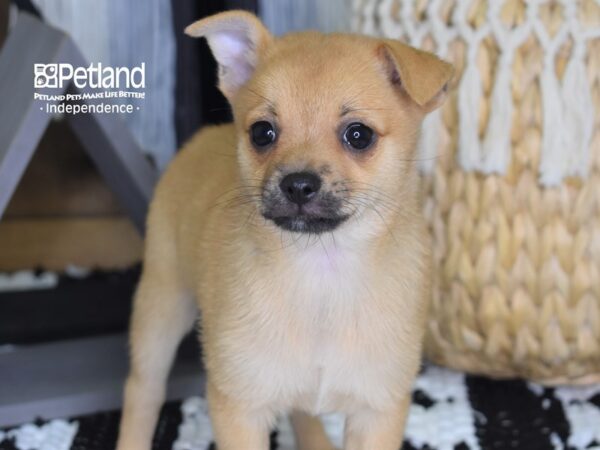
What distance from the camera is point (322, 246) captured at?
1828 mm

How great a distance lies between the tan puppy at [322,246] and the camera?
1710 millimetres

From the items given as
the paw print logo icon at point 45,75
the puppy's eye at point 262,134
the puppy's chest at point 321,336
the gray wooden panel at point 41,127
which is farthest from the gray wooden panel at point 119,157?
the puppy's chest at point 321,336

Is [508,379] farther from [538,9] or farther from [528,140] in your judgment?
[538,9]

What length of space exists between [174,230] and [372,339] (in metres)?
0.65

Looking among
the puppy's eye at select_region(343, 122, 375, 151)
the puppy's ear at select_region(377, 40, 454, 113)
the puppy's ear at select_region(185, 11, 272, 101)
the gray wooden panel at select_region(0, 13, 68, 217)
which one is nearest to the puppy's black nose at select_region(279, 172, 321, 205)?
the puppy's eye at select_region(343, 122, 375, 151)

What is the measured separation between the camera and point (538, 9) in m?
2.23

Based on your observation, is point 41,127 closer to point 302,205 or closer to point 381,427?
point 302,205

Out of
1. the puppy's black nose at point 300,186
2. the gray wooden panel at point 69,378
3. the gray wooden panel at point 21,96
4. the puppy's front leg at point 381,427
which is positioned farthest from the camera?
the gray wooden panel at point 69,378

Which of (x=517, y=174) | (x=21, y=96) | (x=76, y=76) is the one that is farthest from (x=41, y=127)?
(x=517, y=174)

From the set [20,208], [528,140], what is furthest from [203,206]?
[20,208]

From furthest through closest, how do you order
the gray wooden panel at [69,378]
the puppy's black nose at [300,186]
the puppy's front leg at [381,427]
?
the gray wooden panel at [69,378], the puppy's front leg at [381,427], the puppy's black nose at [300,186]

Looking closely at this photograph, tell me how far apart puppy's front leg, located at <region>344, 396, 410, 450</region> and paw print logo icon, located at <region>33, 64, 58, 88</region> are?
107cm

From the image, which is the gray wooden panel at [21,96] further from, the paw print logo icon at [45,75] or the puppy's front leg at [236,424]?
the puppy's front leg at [236,424]

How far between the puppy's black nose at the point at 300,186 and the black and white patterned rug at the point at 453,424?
0.88 metres
